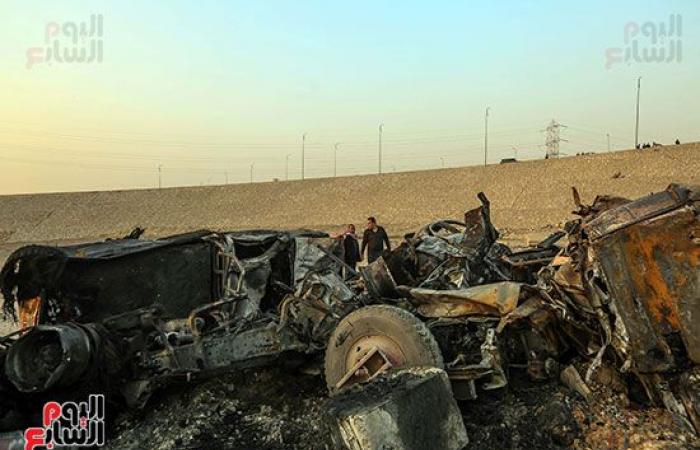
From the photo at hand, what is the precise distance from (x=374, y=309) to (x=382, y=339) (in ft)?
0.78

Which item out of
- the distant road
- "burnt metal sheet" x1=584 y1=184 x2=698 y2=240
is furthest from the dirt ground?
"burnt metal sheet" x1=584 y1=184 x2=698 y2=240

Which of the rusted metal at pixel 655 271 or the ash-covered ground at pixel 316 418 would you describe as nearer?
the rusted metal at pixel 655 271

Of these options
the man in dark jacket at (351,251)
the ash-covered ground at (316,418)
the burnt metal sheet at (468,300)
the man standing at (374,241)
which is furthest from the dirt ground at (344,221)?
the man standing at (374,241)

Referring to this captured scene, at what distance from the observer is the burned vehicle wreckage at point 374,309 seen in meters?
3.53

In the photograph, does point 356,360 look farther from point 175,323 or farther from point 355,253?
point 355,253

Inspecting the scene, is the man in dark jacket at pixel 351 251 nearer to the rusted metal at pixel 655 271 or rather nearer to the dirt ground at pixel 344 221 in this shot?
the dirt ground at pixel 344 221

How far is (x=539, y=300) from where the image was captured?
14.2 ft

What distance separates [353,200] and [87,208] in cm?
2105

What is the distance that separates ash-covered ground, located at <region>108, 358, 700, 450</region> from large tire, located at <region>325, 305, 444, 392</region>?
38cm

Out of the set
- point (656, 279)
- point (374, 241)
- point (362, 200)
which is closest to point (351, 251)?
point (374, 241)

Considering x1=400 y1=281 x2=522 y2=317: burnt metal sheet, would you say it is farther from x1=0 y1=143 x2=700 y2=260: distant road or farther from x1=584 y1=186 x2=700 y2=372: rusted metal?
x1=0 y1=143 x2=700 y2=260: distant road

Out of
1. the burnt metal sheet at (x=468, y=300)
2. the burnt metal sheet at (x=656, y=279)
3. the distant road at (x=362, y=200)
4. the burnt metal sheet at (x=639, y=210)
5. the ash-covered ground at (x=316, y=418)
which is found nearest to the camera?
the burnt metal sheet at (x=656, y=279)

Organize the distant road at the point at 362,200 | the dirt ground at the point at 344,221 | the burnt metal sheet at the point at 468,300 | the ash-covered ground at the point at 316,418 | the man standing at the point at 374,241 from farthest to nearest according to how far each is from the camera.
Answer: the distant road at the point at 362,200 < the man standing at the point at 374,241 < the burnt metal sheet at the point at 468,300 < the dirt ground at the point at 344,221 < the ash-covered ground at the point at 316,418

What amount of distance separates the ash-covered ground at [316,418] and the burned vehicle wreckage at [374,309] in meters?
0.17
